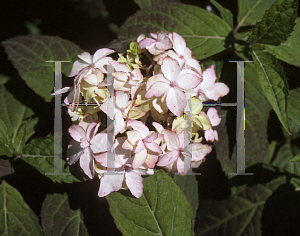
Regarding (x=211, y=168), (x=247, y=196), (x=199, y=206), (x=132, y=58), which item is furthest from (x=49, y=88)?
(x=247, y=196)

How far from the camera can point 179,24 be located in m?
1.00

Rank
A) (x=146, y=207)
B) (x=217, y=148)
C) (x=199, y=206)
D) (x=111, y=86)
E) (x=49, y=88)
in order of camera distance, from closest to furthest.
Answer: (x=111, y=86), (x=146, y=207), (x=217, y=148), (x=49, y=88), (x=199, y=206)

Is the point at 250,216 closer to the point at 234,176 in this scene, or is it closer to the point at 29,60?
the point at 234,176

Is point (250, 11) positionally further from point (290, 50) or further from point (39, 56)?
point (39, 56)

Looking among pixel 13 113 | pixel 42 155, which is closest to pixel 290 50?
pixel 42 155

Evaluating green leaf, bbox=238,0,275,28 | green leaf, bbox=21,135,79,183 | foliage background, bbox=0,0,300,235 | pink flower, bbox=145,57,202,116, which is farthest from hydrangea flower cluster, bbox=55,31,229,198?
green leaf, bbox=238,0,275,28

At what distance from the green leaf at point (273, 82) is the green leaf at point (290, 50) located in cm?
15

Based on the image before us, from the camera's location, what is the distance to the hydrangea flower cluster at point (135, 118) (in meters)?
0.65

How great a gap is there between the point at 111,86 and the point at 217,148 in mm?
490

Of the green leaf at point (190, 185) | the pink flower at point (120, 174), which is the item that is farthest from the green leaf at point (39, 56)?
the green leaf at point (190, 185)

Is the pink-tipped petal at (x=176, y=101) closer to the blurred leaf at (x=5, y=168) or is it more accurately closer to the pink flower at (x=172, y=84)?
the pink flower at (x=172, y=84)

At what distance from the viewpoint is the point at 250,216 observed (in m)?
→ 1.24

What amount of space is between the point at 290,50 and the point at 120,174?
2.75 feet

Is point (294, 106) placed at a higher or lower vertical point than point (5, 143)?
higher
